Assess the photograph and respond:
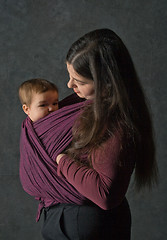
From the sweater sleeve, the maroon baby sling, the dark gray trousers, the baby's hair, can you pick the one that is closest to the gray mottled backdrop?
the baby's hair

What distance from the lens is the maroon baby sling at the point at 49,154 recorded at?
44.3 inches

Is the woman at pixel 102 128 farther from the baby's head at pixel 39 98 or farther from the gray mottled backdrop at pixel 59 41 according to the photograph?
the gray mottled backdrop at pixel 59 41

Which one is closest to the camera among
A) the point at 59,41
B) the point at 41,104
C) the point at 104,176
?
the point at 104,176

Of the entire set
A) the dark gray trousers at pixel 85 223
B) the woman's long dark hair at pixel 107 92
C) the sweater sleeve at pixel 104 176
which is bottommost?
the dark gray trousers at pixel 85 223

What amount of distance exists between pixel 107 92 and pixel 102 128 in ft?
0.42

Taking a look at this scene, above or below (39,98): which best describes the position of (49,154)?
below

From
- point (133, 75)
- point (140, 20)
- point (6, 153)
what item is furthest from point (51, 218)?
point (140, 20)

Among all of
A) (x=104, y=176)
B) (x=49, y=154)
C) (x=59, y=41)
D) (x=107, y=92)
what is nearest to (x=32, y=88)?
(x=49, y=154)

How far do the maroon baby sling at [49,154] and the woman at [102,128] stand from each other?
48mm

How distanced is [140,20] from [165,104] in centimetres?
68

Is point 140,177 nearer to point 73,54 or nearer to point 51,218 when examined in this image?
point 51,218

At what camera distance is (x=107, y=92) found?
1029 millimetres

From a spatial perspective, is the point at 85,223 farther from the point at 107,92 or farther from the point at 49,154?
the point at 107,92

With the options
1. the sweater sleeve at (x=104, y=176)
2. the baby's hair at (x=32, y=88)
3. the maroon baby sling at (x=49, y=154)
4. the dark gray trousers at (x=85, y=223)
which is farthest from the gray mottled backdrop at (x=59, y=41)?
the sweater sleeve at (x=104, y=176)
